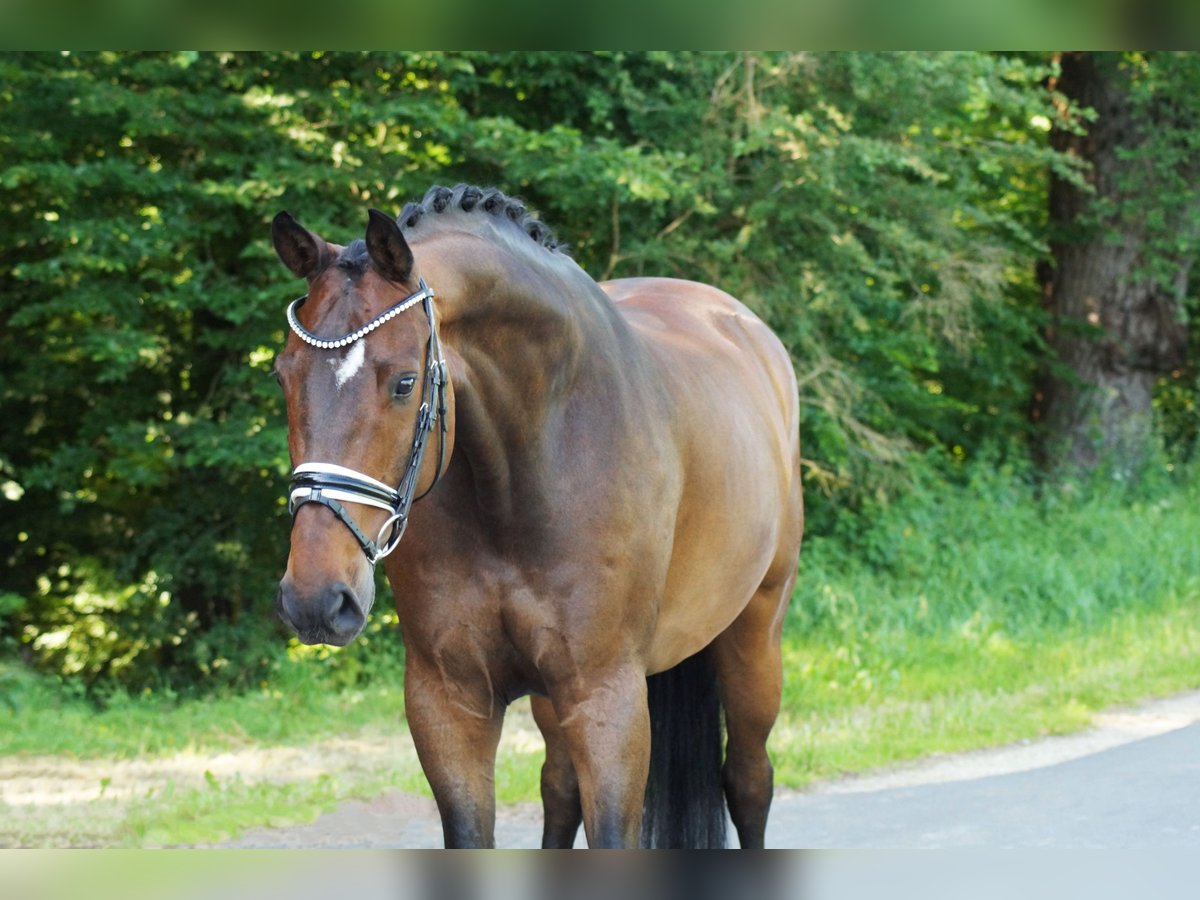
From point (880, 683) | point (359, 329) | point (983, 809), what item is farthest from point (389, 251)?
point (880, 683)

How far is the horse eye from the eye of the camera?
2477 millimetres

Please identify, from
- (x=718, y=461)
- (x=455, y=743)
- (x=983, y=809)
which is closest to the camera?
(x=455, y=743)

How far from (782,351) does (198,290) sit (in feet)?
14.0

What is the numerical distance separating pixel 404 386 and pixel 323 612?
0.44 meters

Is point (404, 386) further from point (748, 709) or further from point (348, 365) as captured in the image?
point (748, 709)

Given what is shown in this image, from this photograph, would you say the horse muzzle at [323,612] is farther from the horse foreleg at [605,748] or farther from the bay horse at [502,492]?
the horse foreleg at [605,748]

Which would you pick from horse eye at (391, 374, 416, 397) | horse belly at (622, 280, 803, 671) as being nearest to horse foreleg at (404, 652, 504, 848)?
horse belly at (622, 280, 803, 671)

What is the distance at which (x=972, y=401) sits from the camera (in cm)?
1238

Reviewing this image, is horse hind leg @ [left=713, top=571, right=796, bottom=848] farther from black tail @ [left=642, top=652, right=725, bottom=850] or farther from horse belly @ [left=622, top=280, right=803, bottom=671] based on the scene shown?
horse belly @ [left=622, top=280, right=803, bottom=671]

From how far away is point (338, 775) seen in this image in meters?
6.23

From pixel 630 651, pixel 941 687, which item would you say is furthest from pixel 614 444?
pixel 941 687

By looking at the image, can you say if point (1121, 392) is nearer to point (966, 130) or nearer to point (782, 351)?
point (966, 130)

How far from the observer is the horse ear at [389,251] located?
8.06 feet

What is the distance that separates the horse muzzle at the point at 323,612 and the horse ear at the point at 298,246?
62 centimetres
